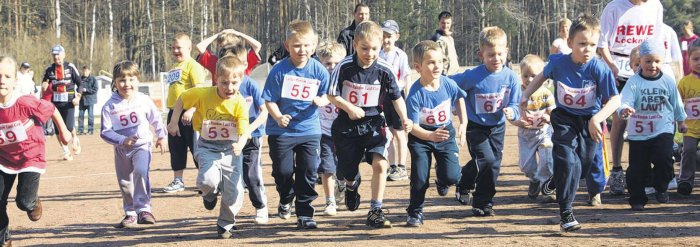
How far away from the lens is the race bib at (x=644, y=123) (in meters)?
8.19

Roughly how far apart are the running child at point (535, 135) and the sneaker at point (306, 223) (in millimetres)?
2326

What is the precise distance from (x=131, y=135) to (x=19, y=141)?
45.0 inches

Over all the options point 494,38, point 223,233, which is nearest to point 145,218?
point 223,233

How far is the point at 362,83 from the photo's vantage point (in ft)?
24.2

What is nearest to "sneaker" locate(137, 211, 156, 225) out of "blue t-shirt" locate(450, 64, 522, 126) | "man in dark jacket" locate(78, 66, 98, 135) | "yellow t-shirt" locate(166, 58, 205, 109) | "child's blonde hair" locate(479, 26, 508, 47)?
"yellow t-shirt" locate(166, 58, 205, 109)

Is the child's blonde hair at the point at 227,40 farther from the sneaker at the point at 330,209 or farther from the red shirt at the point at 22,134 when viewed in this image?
the red shirt at the point at 22,134

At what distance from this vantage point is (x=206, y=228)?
310 inches

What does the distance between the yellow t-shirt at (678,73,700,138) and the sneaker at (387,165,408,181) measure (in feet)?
10.9

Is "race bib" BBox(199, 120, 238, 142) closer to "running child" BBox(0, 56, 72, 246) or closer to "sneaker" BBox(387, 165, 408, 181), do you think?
"running child" BBox(0, 56, 72, 246)

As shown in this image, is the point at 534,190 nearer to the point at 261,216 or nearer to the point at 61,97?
the point at 261,216

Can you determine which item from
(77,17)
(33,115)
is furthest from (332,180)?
(77,17)

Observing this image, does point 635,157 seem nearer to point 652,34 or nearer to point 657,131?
point 657,131

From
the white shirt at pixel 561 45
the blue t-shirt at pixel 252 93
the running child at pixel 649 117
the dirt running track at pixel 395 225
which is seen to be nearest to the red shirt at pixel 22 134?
the dirt running track at pixel 395 225

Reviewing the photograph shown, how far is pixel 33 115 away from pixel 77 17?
5752 centimetres
